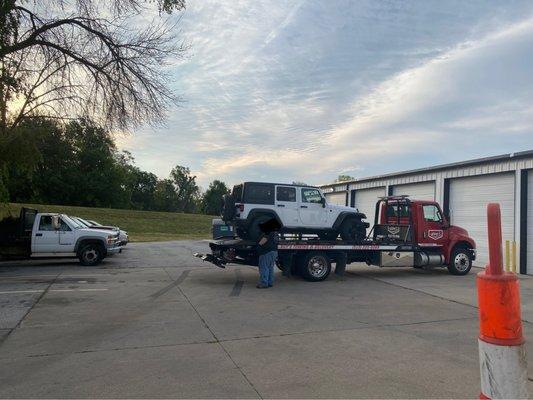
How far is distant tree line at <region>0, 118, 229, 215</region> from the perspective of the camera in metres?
16.8

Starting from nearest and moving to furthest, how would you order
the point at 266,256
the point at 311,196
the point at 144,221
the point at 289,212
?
the point at 266,256 < the point at 289,212 < the point at 311,196 < the point at 144,221

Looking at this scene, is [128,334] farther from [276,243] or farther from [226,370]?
[276,243]

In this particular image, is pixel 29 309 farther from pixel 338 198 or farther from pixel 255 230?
pixel 338 198

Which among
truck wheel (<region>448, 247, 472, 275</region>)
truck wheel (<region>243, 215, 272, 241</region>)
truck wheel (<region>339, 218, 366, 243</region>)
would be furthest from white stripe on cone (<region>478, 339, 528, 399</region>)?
truck wheel (<region>448, 247, 472, 275</region>)

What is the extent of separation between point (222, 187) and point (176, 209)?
14.1m

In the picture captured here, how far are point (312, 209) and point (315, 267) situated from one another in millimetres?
1752

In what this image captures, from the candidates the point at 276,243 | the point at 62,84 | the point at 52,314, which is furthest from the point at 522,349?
the point at 62,84

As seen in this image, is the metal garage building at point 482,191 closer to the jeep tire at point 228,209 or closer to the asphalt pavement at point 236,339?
the asphalt pavement at point 236,339

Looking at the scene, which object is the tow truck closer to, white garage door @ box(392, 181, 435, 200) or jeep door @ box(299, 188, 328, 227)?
jeep door @ box(299, 188, 328, 227)

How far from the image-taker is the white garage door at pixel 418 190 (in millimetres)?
21047

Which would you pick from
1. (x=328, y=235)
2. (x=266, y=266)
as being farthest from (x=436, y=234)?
(x=266, y=266)

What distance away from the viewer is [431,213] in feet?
49.4

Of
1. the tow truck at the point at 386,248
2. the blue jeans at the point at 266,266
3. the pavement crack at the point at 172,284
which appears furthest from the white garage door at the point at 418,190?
the pavement crack at the point at 172,284

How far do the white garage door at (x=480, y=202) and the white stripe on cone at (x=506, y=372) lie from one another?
1649 centimetres
